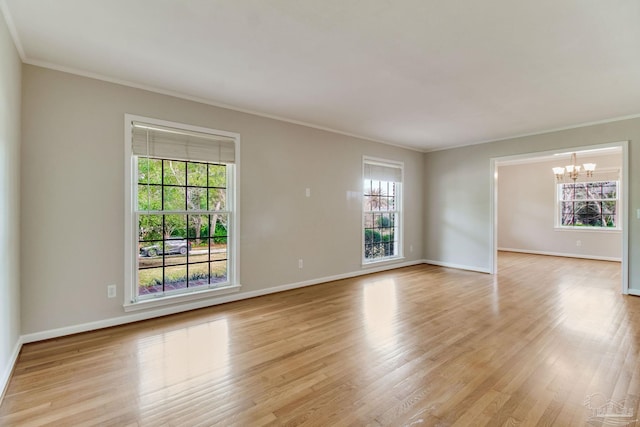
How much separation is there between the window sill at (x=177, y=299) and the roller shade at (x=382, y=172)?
312 cm

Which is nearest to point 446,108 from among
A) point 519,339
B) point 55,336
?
point 519,339

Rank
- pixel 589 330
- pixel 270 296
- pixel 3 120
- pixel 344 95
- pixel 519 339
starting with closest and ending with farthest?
pixel 3 120 → pixel 519 339 → pixel 589 330 → pixel 344 95 → pixel 270 296

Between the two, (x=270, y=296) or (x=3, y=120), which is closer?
(x=3, y=120)

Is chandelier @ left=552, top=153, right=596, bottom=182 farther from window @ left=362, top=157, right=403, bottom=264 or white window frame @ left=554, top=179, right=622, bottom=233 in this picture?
window @ left=362, top=157, right=403, bottom=264

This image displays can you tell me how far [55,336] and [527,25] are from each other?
466 cm

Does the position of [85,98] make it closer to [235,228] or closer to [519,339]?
[235,228]

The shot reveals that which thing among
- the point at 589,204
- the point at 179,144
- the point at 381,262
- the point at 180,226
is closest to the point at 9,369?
the point at 180,226

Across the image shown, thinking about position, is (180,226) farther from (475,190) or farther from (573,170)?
(573,170)

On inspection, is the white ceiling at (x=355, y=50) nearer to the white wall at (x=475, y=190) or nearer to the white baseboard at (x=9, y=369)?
the white wall at (x=475, y=190)

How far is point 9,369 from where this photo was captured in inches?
86.4

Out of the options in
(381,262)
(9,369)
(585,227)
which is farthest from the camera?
(585,227)

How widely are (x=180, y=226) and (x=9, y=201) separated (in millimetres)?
1483

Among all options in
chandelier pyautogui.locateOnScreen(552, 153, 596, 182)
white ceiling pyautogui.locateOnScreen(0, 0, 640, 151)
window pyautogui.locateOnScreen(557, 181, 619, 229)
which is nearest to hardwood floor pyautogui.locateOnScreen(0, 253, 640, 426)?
white ceiling pyautogui.locateOnScreen(0, 0, 640, 151)

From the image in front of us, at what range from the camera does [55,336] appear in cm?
283
